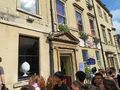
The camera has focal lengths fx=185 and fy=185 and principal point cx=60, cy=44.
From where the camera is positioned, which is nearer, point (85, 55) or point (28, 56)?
point (28, 56)

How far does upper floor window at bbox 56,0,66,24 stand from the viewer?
12.7m

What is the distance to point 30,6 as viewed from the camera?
10.1 metres

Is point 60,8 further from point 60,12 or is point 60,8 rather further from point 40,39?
point 40,39

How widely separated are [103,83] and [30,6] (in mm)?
6534

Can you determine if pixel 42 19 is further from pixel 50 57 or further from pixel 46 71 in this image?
pixel 46 71

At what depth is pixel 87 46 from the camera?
1547 cm

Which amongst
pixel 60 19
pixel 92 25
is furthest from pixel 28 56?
pixel 92 25

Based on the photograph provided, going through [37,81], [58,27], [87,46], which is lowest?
[37,81]

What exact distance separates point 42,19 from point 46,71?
3007 mm

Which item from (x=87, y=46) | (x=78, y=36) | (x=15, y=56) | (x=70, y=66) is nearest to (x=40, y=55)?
(x=15, y=56)

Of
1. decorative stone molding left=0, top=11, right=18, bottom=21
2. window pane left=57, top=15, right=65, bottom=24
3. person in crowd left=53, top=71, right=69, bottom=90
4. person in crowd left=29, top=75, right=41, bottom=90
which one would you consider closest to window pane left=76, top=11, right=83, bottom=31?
window pane left=57, top=15, right=65, bottom=24

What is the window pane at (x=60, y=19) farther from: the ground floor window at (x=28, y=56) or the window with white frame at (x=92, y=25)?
the window with white frame at (x=92, y=25)

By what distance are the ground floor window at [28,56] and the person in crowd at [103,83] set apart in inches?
182

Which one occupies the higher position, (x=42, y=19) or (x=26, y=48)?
(x=42, y=19)
